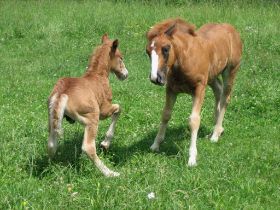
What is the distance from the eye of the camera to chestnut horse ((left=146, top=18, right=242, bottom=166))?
267 inches

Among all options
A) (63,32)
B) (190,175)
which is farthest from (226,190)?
(63,32)

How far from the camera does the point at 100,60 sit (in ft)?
Result: 25.1

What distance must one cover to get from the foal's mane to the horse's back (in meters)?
1.47

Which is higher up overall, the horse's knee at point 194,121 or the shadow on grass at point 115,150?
the horse's knee at point 194,121

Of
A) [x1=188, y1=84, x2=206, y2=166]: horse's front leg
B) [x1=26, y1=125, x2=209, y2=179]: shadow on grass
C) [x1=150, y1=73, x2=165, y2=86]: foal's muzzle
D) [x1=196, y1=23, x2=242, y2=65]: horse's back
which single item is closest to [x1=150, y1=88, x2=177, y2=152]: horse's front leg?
[x1=26, y1=125, x2=209, y2=179]: shadow on grass

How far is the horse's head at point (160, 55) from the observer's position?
6566 mm

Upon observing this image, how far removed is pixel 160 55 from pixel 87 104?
107 centimetres

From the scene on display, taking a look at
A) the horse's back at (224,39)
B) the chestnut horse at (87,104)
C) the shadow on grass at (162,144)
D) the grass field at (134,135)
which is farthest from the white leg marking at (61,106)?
the horse's back at (224,39)

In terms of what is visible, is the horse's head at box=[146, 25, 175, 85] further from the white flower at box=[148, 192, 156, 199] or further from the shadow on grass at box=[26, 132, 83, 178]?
the white flower at box=[148, 192, 156, 199]

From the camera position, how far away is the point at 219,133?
8453mm

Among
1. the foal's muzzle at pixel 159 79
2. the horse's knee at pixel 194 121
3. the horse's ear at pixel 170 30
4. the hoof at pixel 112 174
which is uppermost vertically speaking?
the horse's ear at pixel 170 30

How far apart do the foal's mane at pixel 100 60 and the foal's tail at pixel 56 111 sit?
3.83ft

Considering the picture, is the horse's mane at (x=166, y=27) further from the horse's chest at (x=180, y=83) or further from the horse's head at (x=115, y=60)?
the horse's head at (x=115, y=60)

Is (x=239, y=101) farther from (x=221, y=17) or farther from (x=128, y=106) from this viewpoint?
(x=221, y=17)
